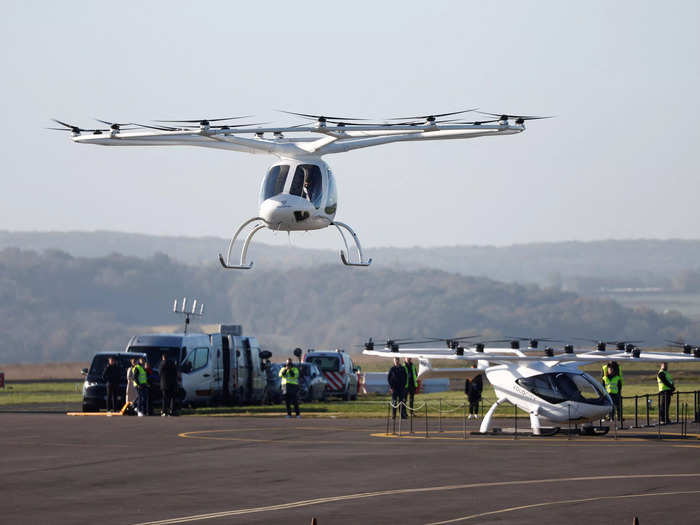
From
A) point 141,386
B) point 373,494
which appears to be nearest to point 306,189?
point 141,386

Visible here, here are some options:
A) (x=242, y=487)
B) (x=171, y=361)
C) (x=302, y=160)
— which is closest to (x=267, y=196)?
(x=302, y=160)

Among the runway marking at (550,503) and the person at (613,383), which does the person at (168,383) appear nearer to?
the person at (613,383)

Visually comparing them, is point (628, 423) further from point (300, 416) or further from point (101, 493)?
point (101, 493)

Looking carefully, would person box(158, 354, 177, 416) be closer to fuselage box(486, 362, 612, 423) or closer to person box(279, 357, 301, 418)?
person box(279, 357, 301, 418)

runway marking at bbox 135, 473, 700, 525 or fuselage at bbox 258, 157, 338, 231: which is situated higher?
fuselage at bbox 258, 157, 338, 231

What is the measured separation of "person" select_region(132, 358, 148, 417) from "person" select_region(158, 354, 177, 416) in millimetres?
493

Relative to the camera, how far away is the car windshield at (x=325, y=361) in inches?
1980

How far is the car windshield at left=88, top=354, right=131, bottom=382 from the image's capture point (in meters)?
38.4

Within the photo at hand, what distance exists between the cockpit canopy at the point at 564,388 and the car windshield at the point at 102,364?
15600 mm

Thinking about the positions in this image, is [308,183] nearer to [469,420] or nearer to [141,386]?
[469,420]

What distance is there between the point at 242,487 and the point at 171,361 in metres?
18.9

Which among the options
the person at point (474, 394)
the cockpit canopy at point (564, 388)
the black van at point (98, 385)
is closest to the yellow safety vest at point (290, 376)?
the person at point (474, 394)

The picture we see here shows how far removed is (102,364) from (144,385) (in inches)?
117

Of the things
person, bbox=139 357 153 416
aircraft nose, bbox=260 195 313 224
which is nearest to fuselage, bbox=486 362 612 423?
aircraft nose, bbox=260 195 313 224
